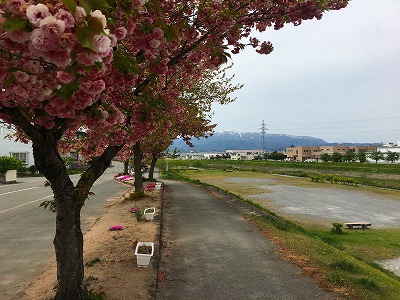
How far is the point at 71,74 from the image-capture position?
3049mm

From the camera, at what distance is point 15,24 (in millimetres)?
2334

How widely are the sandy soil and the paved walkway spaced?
455mm

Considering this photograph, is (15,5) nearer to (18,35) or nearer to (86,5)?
(18,35)

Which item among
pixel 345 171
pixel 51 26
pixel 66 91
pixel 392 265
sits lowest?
pixel 392 265

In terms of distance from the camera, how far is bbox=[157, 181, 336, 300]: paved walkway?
22.6ft

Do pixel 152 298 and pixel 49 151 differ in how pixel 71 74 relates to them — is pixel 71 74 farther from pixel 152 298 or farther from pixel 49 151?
pixel 152 298

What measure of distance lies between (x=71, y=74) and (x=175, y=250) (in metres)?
7.64

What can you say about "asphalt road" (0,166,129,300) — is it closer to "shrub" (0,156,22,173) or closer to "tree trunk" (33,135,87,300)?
"tree trunk" (33,135,87,300)

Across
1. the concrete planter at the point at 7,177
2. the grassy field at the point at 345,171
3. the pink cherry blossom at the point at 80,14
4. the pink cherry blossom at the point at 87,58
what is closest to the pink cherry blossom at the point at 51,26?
the pink cherry blossom at the point at 80,14

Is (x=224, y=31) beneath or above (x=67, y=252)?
above

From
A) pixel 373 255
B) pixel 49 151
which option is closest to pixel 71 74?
pixel 49 151

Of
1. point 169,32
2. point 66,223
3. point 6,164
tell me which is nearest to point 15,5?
point 169,32

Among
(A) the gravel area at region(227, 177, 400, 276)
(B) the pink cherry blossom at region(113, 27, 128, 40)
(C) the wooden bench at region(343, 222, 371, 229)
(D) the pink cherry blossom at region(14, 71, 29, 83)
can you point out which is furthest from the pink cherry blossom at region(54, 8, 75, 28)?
(A) the gravel area at region(227, 177, 400, 276)

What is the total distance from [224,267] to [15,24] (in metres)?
7.26
